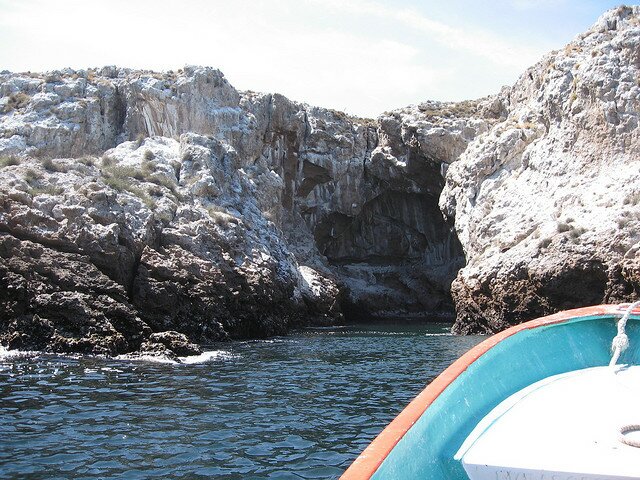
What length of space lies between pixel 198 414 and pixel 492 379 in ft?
23.8

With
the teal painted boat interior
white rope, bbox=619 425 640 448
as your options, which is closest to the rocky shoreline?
the teal painted boat interior

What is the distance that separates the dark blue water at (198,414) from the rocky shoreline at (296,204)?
4.66 m

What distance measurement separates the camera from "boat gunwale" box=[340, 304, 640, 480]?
13.6ft

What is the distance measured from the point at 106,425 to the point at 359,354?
517 inches

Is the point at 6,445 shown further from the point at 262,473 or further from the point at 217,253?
the point at 217,253

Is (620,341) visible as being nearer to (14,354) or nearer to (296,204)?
(14,354)

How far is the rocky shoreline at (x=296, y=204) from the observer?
2430 cm

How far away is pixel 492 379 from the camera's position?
6.47m

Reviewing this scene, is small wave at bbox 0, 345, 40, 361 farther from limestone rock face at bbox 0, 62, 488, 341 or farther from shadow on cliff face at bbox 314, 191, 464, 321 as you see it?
shadow on cliff face at bbox 314, 191, 464, 321

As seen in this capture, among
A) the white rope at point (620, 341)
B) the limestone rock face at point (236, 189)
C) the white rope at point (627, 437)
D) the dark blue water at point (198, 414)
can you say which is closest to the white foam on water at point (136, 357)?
the dark blue water at point (198, 414)

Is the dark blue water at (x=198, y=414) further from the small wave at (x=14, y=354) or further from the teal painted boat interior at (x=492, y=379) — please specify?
the teal painted boat interior at (x=492, y=379)

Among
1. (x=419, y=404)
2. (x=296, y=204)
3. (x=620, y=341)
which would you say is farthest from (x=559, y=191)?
(x=419, y=404)

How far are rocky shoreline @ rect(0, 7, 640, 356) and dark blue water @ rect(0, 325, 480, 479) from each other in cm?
466

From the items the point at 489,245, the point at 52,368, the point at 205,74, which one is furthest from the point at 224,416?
the point at 205,74
